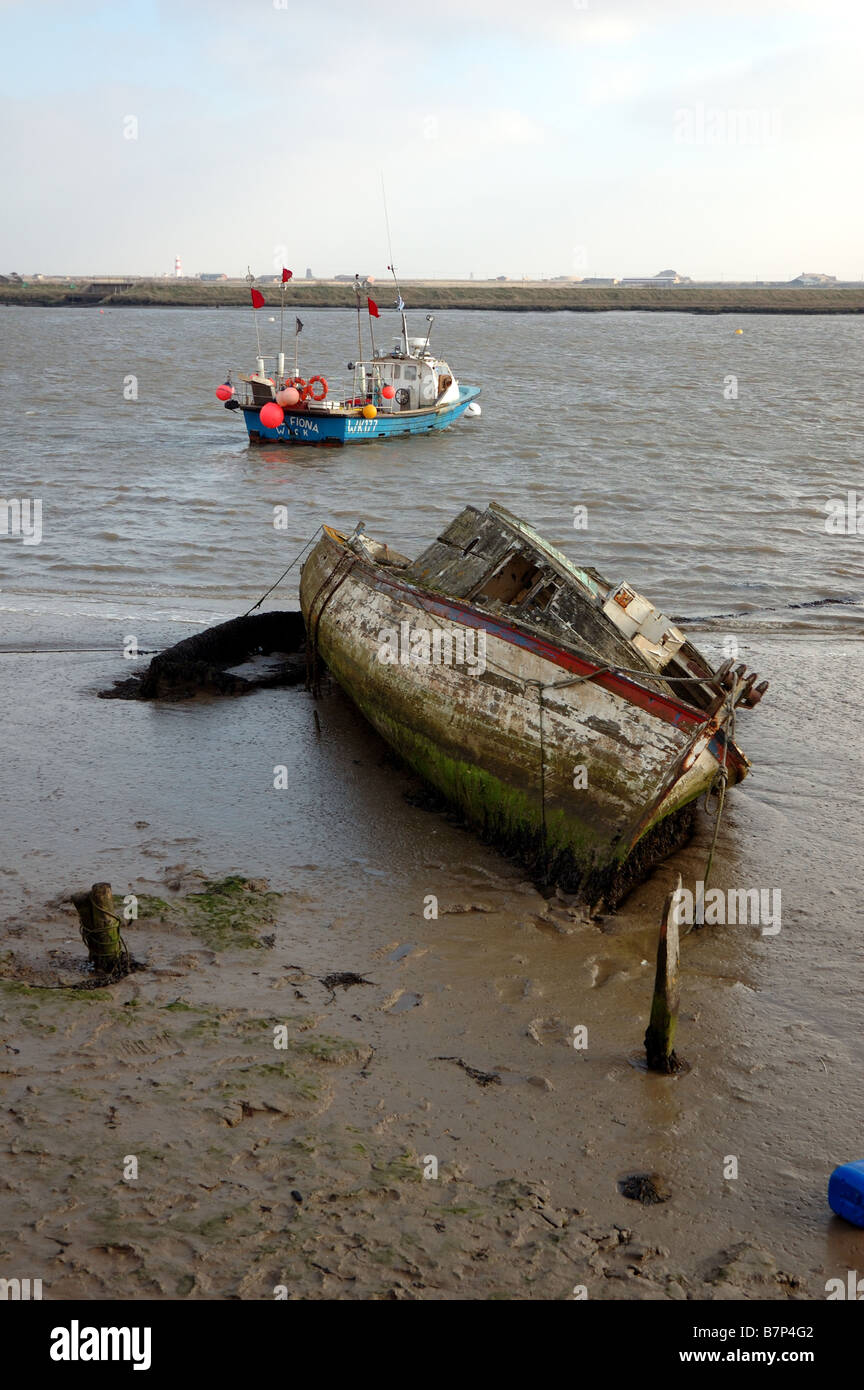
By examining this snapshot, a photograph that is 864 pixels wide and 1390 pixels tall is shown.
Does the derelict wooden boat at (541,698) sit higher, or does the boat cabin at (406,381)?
the boat cabin at (406,381)

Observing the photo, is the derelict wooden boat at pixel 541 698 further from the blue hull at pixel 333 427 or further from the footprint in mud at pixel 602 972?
the blue hull at pixel 333 427

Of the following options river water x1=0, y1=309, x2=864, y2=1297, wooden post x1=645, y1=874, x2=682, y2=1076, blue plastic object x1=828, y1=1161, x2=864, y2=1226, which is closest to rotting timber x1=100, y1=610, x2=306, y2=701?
river water x1=0, y1=309, x2=864, y2=1297

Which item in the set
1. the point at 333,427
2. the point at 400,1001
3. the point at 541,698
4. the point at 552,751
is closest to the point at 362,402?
the point at 333,427

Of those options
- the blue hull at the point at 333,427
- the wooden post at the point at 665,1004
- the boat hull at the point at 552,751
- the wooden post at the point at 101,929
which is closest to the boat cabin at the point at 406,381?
the blue hull at the point at 333,427

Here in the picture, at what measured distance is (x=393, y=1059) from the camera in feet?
19.0

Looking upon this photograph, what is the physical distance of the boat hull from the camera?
299 inches

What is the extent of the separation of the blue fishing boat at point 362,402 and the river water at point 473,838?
2.17 feet

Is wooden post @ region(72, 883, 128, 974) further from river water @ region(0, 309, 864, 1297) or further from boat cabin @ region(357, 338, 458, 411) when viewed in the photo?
boat cabin @ region(357, 338, 458, 411)

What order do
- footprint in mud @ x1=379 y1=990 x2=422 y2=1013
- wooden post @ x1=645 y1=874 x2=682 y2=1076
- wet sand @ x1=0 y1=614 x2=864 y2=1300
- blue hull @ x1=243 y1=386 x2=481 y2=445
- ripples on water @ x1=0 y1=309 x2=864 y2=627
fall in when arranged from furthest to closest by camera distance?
1. blue hull @ x1=243 y1=386 x2=481 y2=445
2. ripples on water @ x1=0 y1=309 x2=864 y2=627
3. footprint in mud @ x1=379 y1=990 x2=422 y2=1013
4. wooden post @ x1=645 y1=874 x2=682 y2=1076
5. wet sand @ x1=0 y1=614 x2=864 y2=1300

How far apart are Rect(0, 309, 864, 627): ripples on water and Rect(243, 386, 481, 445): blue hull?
44cm

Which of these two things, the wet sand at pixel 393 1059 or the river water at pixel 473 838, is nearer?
the wet sand at pixel 393 1059

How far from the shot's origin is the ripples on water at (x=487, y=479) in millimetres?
17234
